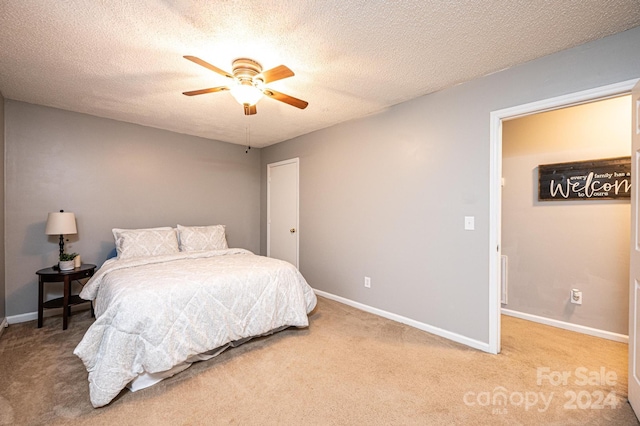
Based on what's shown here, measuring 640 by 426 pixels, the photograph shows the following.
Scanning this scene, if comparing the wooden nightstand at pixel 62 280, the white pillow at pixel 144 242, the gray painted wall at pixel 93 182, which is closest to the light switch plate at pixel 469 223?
the white pillow at pixel 144 242

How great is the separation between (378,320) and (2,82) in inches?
167

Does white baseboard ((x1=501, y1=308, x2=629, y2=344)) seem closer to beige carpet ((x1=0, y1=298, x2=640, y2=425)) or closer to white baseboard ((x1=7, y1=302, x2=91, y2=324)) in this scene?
beige carpet ((x1=0, y1=298, x2=640, y2=425))

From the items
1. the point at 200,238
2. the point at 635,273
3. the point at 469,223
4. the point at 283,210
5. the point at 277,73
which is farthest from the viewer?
the point at 283,210

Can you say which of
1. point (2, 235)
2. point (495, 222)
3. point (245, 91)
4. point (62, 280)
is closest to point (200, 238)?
point (62, 280)

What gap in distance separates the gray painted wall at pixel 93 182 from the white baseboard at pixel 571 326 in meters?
4.07

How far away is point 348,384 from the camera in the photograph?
1902 millimetres

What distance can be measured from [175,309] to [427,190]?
2.41 meters

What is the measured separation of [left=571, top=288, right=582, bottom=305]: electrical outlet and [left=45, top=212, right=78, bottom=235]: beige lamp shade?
5.14m

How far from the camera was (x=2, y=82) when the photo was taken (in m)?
2.49

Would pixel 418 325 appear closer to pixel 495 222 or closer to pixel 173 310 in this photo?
pixel 495 222

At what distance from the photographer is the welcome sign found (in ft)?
8.36

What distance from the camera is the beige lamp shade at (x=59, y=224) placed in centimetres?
281

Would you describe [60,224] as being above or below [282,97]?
below

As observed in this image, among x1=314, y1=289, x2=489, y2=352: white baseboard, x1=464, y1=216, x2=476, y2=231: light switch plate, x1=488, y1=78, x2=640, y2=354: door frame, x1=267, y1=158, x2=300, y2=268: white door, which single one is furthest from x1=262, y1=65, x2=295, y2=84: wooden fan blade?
x1=314, y1=289, x2=489, y2=352: white baseboard
